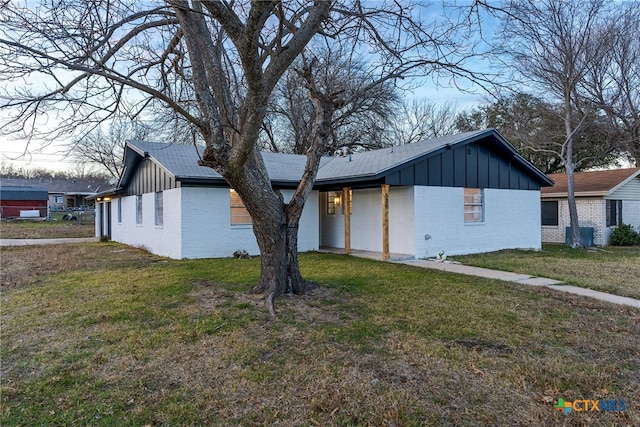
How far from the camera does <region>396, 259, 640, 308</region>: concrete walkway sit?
6941 millimetres

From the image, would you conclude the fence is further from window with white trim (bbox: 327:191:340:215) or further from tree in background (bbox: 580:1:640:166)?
tree in background (bbox: 580:1:640:166)

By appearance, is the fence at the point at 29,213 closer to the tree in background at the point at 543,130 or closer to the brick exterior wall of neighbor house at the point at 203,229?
the brick exterior wall of neighbor house at the point at 203,229

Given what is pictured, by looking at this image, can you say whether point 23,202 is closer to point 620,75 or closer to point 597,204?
point 597,204

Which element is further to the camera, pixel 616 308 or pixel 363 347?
pixel 616 308

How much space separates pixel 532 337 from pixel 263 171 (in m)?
4.39

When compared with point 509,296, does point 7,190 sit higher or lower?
higher

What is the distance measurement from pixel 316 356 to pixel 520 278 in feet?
20.1

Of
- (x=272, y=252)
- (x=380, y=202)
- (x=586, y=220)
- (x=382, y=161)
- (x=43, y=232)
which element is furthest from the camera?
(x=43, y=232)

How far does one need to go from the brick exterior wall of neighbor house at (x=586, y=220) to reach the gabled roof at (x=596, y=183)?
0.44 metres

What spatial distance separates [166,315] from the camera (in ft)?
19.3

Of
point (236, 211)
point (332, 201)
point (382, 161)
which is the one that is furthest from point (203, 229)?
point (382, 161)

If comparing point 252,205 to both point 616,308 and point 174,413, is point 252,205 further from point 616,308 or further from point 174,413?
point 616,308

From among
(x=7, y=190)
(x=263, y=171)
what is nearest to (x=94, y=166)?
(x=7, y=190)

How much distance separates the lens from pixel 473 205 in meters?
13.9
